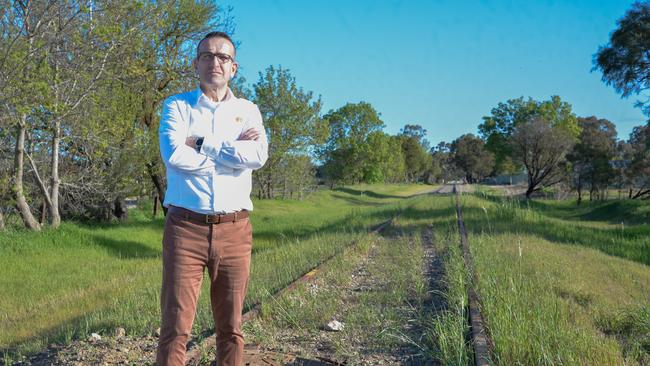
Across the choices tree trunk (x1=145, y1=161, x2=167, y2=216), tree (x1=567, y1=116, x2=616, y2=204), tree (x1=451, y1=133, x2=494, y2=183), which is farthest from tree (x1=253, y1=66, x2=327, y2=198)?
tree (x1=451, y1=133, x2=494, y2=183)

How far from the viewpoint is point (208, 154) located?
2908 mm

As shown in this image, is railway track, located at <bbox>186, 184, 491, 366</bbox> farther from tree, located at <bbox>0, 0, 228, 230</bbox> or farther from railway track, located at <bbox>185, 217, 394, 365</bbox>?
tree, located at <bbox>0, 0, 228, 230</bbox>

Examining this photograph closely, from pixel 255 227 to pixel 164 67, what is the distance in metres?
5.90

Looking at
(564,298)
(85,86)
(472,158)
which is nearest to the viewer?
(564,298)

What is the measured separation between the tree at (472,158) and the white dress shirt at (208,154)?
106m

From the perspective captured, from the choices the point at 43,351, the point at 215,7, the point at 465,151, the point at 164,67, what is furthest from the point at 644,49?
the point at 465,151

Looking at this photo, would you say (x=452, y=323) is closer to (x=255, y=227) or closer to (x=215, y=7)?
(x=255, y=227)

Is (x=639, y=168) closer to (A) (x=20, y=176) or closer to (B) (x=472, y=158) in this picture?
(A) (x=20, y=176)

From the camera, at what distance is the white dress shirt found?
2875 millimetres

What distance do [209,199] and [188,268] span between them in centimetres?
40

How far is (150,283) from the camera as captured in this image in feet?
→ 24.5

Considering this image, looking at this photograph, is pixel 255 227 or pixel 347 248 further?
pixel 255 227

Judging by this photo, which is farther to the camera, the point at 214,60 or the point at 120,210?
the point at 120,210

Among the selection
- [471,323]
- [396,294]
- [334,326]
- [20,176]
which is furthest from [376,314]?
[20,176]
